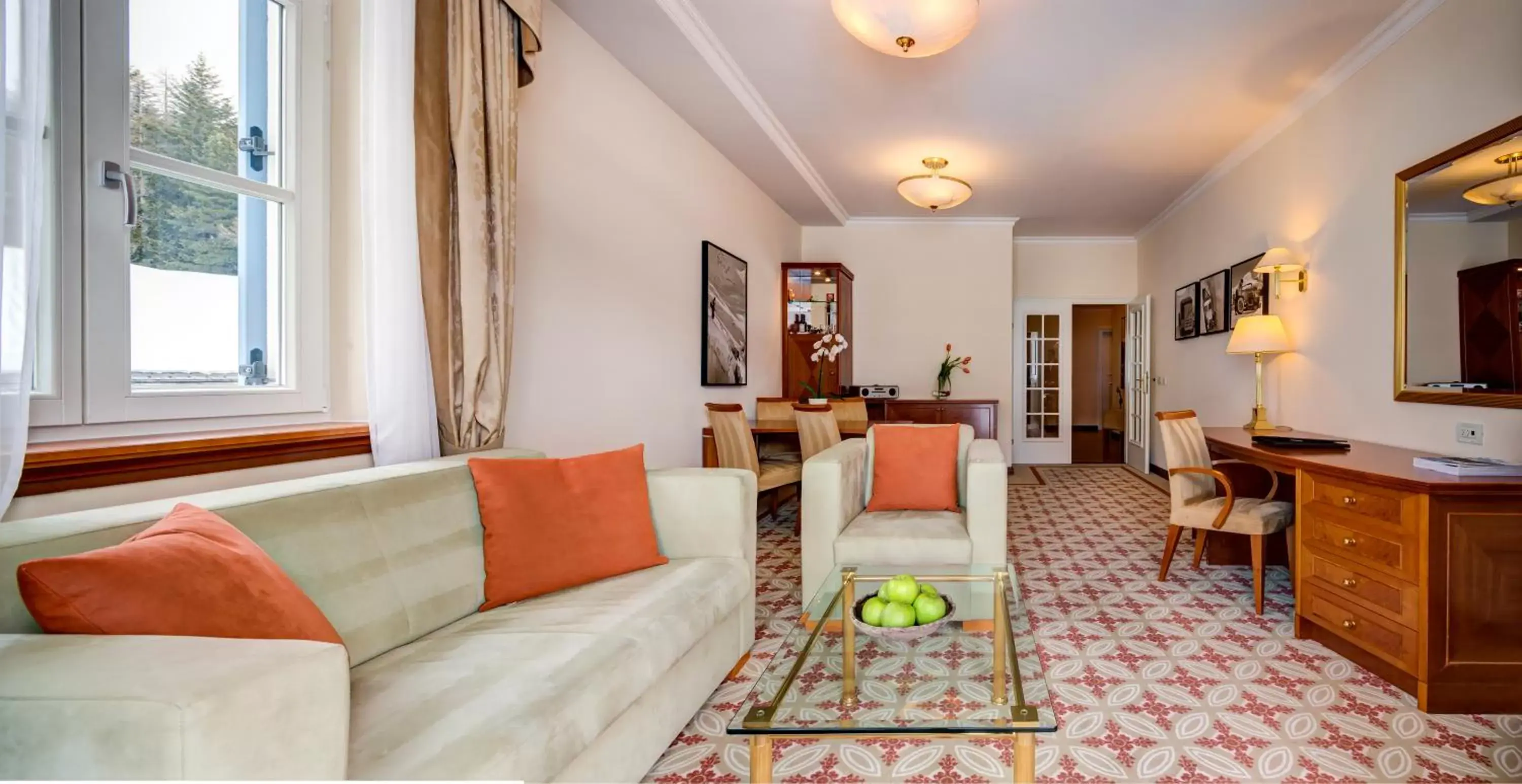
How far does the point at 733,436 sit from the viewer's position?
13.8 ft

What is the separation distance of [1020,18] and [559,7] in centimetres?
211

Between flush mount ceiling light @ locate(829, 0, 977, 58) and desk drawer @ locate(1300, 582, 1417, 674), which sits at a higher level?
flush mount ceiling light @ locate(829, 0, 977, 58)

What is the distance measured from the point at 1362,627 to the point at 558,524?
2833 millimetres

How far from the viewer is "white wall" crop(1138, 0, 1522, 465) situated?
2.75m

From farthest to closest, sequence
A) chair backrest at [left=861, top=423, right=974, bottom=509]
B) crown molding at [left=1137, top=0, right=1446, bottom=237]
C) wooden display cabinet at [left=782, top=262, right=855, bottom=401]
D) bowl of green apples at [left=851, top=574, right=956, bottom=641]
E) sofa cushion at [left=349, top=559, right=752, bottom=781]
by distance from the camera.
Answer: wooden display cabinet at [left=782, top=262, right=855, bottom=401], chair backrest at [left=861, top=423, right=974, bottom=509], crown molding at [left=1137, top=0, right=1446, bottom=237], bowl of green apples at [left=851, top=574, right=956, bottom=641], sofa cushion at [left=349, top=559, right=752, bottom=781]

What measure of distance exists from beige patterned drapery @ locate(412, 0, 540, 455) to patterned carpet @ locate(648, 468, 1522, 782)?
4.34 ft

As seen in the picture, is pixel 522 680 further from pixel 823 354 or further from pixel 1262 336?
pixel 823 354

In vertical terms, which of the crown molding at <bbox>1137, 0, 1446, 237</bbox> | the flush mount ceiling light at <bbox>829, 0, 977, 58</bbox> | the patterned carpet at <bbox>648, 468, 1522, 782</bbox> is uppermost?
the crown molding at <bbox>1137, 0, 1446, 237</bbox>

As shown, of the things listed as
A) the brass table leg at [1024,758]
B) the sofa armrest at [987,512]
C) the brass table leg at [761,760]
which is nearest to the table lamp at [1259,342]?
the sofa armrest at [987,512]

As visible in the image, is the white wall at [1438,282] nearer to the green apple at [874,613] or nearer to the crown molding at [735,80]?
the green apple at [874,613]

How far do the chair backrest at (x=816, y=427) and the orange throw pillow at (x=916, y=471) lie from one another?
0.99 m

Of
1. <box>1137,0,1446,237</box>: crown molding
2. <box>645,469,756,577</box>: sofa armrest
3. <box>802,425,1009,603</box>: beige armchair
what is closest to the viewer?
→ <box>645,469,756,577</box>: sofa armrest

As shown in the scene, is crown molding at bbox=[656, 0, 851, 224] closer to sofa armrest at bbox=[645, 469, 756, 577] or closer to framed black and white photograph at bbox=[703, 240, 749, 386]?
framed black and white photograph at bbox=[703, 240, 749, 386]

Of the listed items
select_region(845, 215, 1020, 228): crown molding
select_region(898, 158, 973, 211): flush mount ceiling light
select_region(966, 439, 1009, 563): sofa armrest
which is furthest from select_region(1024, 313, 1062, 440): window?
select_region(966, 439, 1009, 563): sofa armrest
